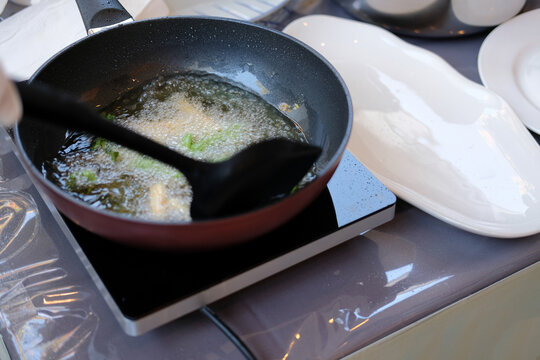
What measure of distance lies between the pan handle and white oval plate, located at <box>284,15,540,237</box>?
0.27 metres

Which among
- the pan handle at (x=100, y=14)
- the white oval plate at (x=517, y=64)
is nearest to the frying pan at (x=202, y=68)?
the pan handle at (x=100, y=14)

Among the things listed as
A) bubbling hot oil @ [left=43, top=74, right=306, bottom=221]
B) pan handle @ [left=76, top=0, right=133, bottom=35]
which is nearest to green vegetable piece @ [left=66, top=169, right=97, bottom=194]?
bubbling hot oil @ [left=43, top=74, right=306, bottom=221]

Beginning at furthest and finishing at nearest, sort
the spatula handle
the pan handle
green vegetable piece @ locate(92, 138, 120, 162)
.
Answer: the pan handle < green vegetable piece @ locate(92, 138, 120, 162) < the spatula handle

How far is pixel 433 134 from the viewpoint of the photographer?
2.29 ft

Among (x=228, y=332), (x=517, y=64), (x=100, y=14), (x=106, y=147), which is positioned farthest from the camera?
(x=517, y=64)

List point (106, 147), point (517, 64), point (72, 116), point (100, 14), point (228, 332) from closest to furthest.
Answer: point (72, 116) → point (228, 332) → point (106, 147) → point (100, 14) → point (517, 64)

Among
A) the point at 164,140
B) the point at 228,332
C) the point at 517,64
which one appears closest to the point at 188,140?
the point at 164,140

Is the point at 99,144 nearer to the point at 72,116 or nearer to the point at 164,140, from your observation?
the point at 164,140

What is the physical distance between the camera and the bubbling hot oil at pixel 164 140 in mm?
542

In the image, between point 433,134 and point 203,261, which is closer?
point 203,261

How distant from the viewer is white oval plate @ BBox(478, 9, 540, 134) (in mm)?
754

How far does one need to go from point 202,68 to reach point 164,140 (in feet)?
0.53

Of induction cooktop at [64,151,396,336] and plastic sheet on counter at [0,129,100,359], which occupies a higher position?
induction cooktop at [64,151,396,336]

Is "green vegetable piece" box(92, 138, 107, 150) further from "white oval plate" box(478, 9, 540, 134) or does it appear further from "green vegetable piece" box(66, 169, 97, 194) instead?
"white oval plate" box(478, 9, 540, 134)
